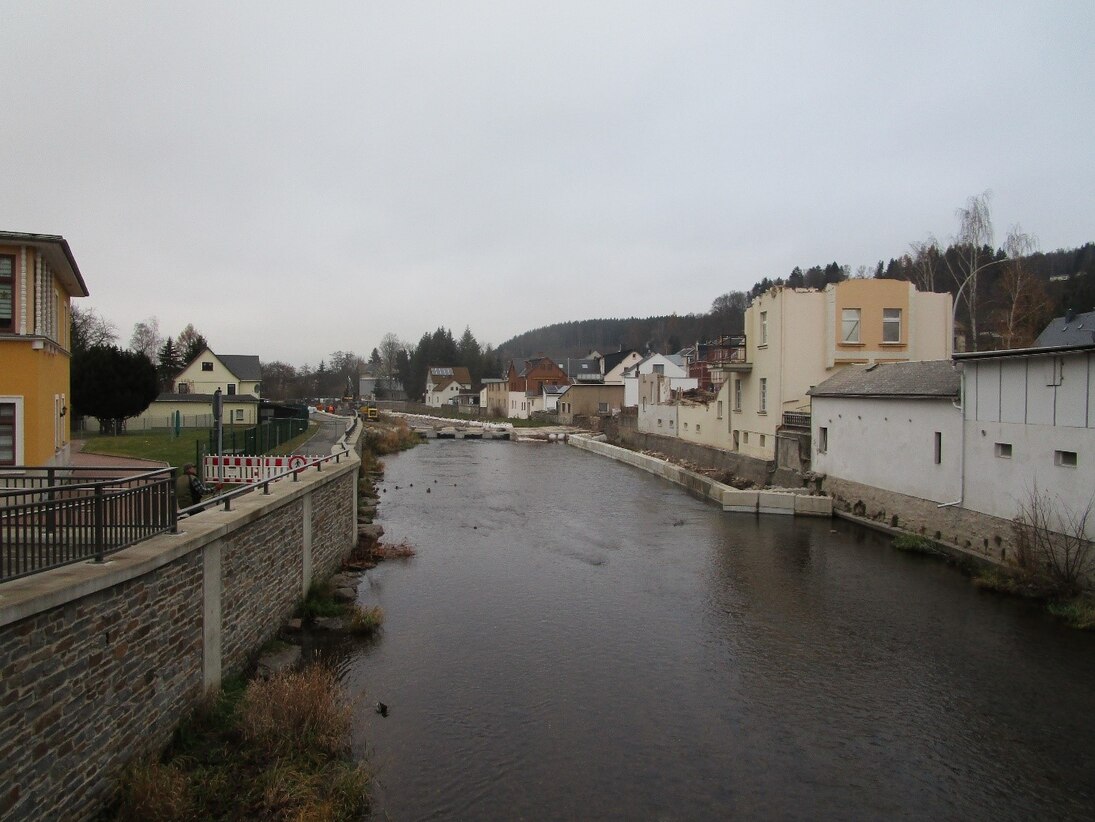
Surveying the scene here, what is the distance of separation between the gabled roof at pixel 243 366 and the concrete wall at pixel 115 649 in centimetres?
4956

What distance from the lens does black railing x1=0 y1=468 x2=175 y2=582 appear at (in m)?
→ 5.53

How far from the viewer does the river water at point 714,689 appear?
24.6 feet

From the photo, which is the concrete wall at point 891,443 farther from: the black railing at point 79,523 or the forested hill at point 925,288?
the black railing at point 79,523

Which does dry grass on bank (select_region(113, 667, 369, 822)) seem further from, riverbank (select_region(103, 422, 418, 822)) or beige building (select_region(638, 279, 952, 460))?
beige building (select_region(638, 279, 952, 460))

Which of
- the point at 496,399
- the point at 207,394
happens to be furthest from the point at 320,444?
the point at 496,399

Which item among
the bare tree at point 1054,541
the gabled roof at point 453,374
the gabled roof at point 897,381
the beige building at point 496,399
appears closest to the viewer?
the bare tree at point 1054,541

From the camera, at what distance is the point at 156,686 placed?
694 cm

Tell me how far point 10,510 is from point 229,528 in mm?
3387

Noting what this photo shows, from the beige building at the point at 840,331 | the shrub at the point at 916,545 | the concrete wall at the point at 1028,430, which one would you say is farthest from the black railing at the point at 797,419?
the concrete wall at the point at 1028,430

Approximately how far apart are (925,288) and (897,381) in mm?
26820

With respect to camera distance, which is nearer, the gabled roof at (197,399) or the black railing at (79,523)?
the black railing at (79,523)

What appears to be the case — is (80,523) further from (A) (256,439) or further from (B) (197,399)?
(B) (197,399)

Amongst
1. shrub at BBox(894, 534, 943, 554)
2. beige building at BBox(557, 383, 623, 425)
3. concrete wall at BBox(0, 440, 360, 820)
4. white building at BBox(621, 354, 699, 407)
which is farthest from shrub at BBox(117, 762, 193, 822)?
beige building at BBox(557, 383, 623, 425)

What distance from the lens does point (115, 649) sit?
6250mm
